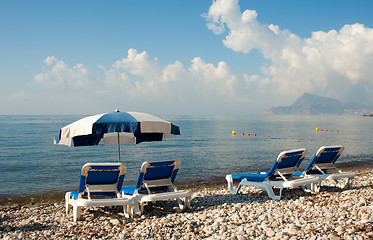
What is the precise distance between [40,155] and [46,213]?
61.8 feet

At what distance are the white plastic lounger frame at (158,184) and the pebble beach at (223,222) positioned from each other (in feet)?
1.05

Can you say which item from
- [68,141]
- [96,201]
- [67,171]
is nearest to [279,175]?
[96,201]

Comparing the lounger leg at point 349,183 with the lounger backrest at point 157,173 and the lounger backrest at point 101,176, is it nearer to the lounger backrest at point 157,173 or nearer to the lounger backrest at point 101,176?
the lounger backrest at point 157,173

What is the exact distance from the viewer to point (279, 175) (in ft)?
27.0

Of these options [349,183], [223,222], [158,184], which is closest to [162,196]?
[158,184]

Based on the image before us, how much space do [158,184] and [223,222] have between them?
1.84 metres

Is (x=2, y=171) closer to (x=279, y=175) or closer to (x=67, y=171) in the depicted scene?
(x=67, y=171)

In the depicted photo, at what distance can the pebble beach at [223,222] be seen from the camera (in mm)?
4801

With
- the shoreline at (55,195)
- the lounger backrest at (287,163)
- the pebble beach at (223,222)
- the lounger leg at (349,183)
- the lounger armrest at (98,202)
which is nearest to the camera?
the pebble beach at (223,222)

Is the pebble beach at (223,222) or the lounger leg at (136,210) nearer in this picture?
the pebble beach at (223,222)

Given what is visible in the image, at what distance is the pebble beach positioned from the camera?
480 centimetres

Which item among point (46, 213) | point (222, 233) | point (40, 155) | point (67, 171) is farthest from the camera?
point (40, 155)

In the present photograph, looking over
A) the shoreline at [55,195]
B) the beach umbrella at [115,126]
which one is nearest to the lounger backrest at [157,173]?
the beach umbrella at [115,126]

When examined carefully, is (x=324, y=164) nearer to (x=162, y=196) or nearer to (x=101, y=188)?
(x=162, y=196)
